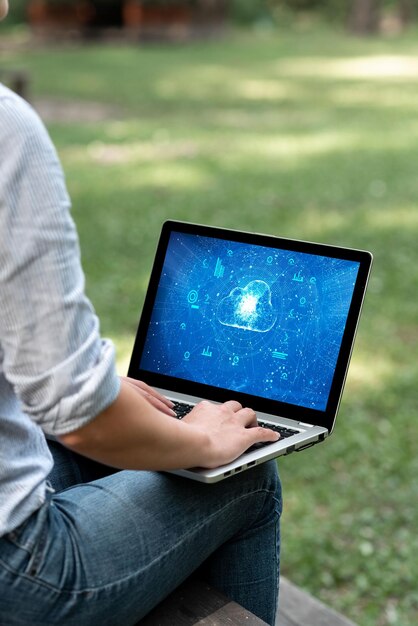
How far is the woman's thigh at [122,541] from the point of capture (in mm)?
1450

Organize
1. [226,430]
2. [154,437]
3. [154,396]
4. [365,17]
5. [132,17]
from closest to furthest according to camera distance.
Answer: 1. [154,437]
2. [226,430]
3. [154,396]
4. [132,17]
5. [365,17]

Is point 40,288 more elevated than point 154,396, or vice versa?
point 40,288

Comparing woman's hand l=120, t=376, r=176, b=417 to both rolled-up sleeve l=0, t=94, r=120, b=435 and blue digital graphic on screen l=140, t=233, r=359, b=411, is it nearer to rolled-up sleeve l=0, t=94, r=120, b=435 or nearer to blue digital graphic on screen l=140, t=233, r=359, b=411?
blue digital graphic on screen l=140, t=233, r=359, b=411

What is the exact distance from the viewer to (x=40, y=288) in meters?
1.31

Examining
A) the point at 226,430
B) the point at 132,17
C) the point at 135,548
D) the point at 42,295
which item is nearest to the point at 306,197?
the point at 226,430

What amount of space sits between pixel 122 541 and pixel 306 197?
699 cm

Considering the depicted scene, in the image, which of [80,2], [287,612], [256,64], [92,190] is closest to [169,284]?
[287,612]

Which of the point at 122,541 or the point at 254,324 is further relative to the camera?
the point at 254,324

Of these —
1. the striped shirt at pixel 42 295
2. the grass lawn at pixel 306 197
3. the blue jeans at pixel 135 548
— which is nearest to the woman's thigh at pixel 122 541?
the blue jeans at pixel 135 548

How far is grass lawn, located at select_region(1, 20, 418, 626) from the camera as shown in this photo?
11.3ft

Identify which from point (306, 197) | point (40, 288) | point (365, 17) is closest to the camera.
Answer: point (40, 288)

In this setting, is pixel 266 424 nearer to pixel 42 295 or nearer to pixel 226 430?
pixel 226 430

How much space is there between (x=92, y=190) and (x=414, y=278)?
342 centimetres

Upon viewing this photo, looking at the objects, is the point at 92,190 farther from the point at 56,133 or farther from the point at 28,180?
the point at 28,180
